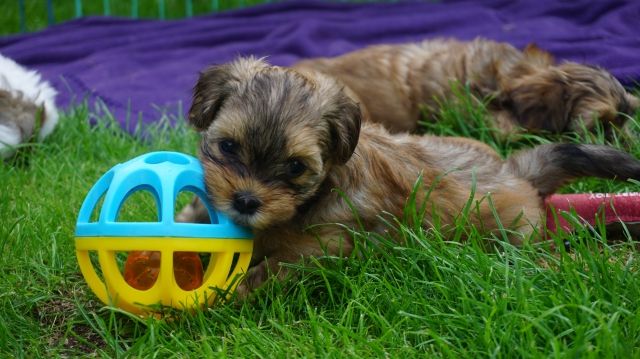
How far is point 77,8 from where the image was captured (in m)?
8.26

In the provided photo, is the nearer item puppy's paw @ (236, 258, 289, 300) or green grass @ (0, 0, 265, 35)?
puppy's paw @ (236, 258, 289, 300)

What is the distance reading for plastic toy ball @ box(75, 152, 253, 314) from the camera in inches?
116

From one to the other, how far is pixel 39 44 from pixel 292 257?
4.69 metres

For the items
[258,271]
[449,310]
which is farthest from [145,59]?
[449,310]

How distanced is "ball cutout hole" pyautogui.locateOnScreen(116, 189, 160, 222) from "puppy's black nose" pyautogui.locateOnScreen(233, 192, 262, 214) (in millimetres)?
979

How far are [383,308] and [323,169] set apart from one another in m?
0.61

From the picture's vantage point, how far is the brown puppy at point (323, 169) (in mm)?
3123

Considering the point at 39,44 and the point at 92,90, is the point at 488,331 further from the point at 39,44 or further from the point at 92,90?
the point at 39,44

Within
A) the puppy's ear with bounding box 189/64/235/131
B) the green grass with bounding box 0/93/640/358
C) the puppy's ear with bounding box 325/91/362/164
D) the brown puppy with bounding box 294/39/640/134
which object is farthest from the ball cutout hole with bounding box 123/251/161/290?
the brown puppy with bounding box 294/39/640/134

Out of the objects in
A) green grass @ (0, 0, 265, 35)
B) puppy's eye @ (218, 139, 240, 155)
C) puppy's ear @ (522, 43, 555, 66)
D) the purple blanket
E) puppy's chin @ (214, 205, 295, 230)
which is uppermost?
puppy's eye @ (218, 139, 240, 155)

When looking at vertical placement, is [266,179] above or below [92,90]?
above

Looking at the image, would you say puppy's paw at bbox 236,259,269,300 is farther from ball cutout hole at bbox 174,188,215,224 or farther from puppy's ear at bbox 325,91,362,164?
puppy's ear at bbox 325,91,362,164

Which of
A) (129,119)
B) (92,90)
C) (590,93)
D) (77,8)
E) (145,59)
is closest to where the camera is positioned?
(590,93)

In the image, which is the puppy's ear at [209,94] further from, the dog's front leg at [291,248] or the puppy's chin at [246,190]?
the dog's front leg at [291,248]
